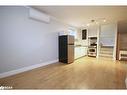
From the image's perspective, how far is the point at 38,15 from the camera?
411 cm

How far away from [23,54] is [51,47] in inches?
69.0

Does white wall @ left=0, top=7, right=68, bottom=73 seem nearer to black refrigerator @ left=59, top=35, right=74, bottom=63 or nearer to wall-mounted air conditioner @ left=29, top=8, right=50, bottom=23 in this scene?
wall-mounted air conditioner @ left=29, top=8, right=50, bottom=23

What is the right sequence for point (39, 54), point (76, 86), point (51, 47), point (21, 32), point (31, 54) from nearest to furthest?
1. point (76, 86)
2. point (21, 32)
3. point (31, 54)
4. point (39, 54)
5. point (51, 47)

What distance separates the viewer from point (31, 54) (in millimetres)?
3963

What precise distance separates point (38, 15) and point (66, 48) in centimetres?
204

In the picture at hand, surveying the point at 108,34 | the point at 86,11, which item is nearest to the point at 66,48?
the point at 86,11

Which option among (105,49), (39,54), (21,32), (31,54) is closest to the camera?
(21,32)

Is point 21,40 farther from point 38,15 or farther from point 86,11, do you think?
point 86,11

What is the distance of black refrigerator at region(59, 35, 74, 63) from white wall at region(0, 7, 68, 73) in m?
A: 0.70

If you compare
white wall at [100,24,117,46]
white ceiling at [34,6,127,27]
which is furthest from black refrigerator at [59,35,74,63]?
white wall at [100,24,117,46]

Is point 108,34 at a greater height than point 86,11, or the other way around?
point 86,11
